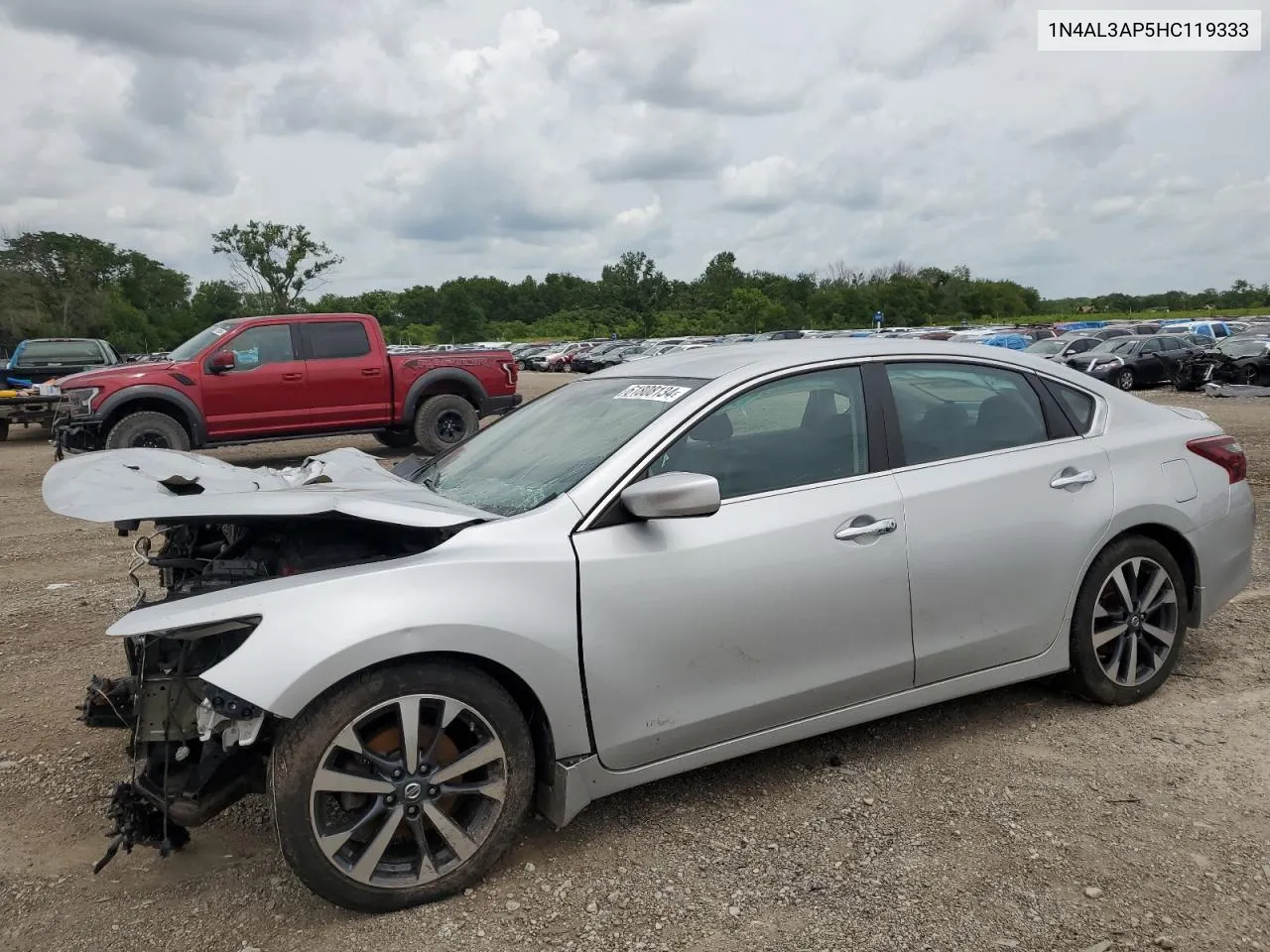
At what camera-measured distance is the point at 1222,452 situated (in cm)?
432

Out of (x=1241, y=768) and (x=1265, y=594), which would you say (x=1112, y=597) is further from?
(x=1265, y=594)

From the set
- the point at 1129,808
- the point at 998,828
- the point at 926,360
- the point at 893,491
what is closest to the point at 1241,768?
the point at 1129,808

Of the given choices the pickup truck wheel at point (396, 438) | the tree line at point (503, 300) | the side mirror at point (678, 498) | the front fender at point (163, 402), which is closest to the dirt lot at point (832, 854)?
the side mirror at point (678, 498)

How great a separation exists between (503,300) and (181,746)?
109 m

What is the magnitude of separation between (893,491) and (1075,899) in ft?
4.54

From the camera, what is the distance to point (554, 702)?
9.53 feet

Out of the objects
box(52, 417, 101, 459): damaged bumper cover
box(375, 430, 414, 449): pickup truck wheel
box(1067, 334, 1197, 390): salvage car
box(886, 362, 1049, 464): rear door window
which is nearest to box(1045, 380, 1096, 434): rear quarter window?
box(886, 362, 1049, 464): rear door window

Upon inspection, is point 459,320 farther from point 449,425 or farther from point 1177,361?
point 449,425

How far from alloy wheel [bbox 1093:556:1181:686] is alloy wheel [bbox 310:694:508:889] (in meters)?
2.56

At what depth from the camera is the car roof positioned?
3621mm

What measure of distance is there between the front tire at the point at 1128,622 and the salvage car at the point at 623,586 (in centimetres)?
1

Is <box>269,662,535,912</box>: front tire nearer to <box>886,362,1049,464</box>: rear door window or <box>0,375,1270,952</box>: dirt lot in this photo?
<box>0,375,1270,952</box>: dirt lot

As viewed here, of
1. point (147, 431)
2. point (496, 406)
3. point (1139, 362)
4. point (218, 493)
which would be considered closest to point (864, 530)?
point (218, 493)

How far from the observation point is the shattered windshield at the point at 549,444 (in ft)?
10.8
